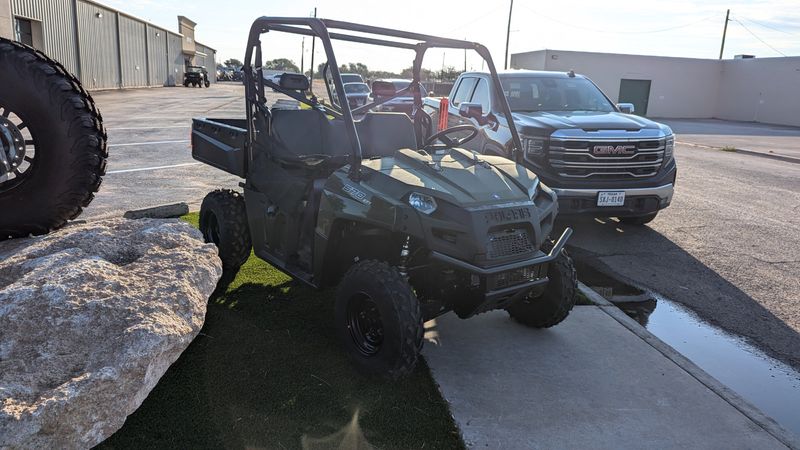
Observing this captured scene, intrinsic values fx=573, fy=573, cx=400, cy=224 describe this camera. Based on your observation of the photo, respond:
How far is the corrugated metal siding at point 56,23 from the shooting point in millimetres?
26031

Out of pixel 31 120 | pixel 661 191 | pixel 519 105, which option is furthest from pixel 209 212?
pixel 661 191

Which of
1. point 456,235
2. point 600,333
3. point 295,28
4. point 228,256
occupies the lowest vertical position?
point 600,333

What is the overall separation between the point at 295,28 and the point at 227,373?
252 centimetres

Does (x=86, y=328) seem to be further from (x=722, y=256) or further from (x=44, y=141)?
(x=722, y=256)

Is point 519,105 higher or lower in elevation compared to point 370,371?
higher

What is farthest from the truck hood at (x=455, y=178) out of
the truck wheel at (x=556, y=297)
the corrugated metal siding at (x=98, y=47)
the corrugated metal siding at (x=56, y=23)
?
the corrugated metal siding at (x=98, y=47)

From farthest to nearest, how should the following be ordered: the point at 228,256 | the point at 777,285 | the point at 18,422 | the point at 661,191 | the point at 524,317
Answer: the point at 661,191
the point at 777,285
the point at 228,256
the point at 524,317
the point at 18,422

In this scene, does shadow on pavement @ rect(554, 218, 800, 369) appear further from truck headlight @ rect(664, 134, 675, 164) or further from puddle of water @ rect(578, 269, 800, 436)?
truck headlight @ rect(664, 134, 675, 164)

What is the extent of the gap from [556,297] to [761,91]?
37.9 m

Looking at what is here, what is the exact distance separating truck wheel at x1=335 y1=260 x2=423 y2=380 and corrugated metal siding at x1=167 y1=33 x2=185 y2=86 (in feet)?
172

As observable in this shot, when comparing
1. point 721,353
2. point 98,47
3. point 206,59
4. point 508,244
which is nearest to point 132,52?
point 98,47

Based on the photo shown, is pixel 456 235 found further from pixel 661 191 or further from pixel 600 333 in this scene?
pixel 661 191

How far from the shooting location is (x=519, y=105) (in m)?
7.74

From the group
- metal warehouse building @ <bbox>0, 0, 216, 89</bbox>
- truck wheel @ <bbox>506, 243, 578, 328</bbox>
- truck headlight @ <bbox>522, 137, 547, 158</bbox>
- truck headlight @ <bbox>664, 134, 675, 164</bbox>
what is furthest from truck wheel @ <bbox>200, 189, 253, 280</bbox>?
metal warehouse building @ <bbox>0, 0, 216, 89</bbox>
